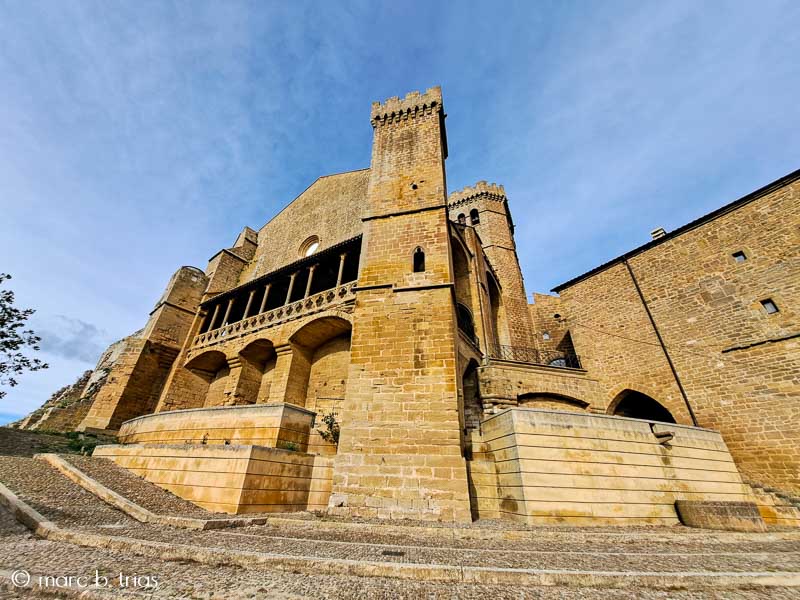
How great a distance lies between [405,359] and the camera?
25.7 ft

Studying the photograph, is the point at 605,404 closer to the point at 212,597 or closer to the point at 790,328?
the point at 790,328

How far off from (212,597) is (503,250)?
72.5 ft

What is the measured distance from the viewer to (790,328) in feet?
31.5

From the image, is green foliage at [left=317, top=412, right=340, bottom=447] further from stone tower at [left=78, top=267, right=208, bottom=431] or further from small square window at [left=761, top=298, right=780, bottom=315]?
small square window at [left=761, top=298, right=780, bottom=315]

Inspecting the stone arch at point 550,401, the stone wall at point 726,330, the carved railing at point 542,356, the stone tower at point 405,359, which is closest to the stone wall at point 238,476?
the stone tower at point 405,359

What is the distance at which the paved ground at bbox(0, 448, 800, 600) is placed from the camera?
8.00 ft

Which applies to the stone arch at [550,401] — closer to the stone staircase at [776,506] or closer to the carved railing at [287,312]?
the stone staircase at [776,506]

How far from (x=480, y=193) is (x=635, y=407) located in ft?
55.6

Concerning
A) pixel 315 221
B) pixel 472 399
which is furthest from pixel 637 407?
pixel 315 221

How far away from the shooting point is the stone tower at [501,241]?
59.2ft

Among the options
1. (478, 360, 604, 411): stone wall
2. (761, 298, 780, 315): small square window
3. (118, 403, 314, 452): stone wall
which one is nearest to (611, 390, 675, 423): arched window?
(478, 360, 604, 411): stone wall

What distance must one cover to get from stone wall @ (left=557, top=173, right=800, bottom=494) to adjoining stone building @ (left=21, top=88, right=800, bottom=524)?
0.05 metres

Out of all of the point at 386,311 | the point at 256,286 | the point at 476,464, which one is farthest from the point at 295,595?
the point at 256,286

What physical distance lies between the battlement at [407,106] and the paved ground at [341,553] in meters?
12.8
